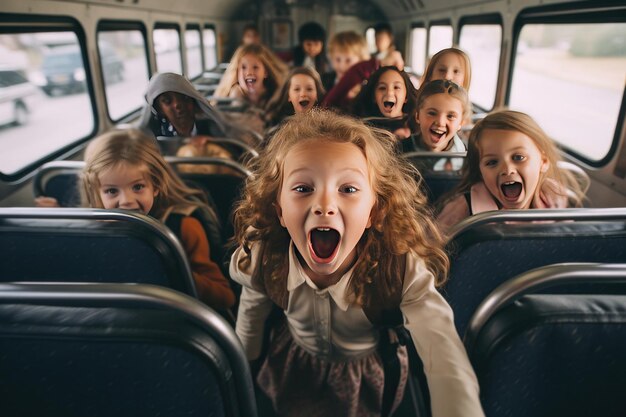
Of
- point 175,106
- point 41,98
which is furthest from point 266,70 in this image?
point 41,98

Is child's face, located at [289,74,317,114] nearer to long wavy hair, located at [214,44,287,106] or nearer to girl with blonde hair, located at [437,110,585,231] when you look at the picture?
long wavy hair, located at [214,44,287,106]

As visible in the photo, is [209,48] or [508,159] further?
[209,48]

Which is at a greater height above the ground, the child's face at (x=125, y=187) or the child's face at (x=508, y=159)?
the child's face at (x=508, y=159)

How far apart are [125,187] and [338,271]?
0.75 m

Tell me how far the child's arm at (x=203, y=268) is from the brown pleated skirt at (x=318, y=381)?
43cm

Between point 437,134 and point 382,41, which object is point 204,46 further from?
point 437,134

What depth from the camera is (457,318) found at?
1564 millimetres

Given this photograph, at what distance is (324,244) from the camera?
0.95 m

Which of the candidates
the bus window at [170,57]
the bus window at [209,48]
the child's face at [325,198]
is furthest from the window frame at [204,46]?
the child's face at [325,198]

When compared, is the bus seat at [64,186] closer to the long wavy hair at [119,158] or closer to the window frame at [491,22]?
the long wavy hair at [119,158]

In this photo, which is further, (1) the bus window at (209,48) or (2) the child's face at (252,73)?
(1) the bus window at (209,48)

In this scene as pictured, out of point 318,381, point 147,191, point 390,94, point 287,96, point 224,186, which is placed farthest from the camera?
point 224,186

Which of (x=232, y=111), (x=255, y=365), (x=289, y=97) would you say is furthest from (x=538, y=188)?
(x=255, y=365)

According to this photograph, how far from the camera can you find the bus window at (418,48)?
1.28 metres
